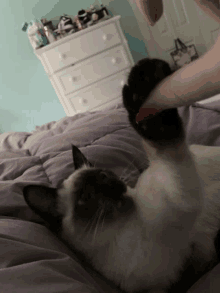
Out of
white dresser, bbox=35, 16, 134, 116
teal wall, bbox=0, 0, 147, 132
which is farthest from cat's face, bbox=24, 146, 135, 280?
teal wall, bbox=0, 0, 147, 132

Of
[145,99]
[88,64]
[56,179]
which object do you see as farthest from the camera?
[88,64]

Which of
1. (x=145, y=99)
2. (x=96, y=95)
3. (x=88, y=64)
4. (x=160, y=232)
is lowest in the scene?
(x=96, y=95)

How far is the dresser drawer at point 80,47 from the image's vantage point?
2.73 metres

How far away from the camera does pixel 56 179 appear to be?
799mm

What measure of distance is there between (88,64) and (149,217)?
2.55m

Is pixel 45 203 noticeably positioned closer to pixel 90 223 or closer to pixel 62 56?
pixel 90 223

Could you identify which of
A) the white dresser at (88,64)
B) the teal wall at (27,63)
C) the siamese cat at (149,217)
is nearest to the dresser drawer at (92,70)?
the white dresser at (88,64)

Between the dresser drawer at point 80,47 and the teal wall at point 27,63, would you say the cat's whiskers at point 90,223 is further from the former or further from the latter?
the teal wall at point 27,63

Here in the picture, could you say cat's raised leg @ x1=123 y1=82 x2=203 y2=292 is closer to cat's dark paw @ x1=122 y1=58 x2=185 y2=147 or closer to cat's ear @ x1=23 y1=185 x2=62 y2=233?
cat's dark paw @ x1=122 y1=58 x2=185 y2=147

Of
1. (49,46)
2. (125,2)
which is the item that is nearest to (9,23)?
(49,46)

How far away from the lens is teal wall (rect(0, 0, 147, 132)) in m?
3.19

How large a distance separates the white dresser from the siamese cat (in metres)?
2.25

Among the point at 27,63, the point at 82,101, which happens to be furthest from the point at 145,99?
the point at 27,63

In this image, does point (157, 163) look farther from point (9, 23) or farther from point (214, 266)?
point (9, 23)
